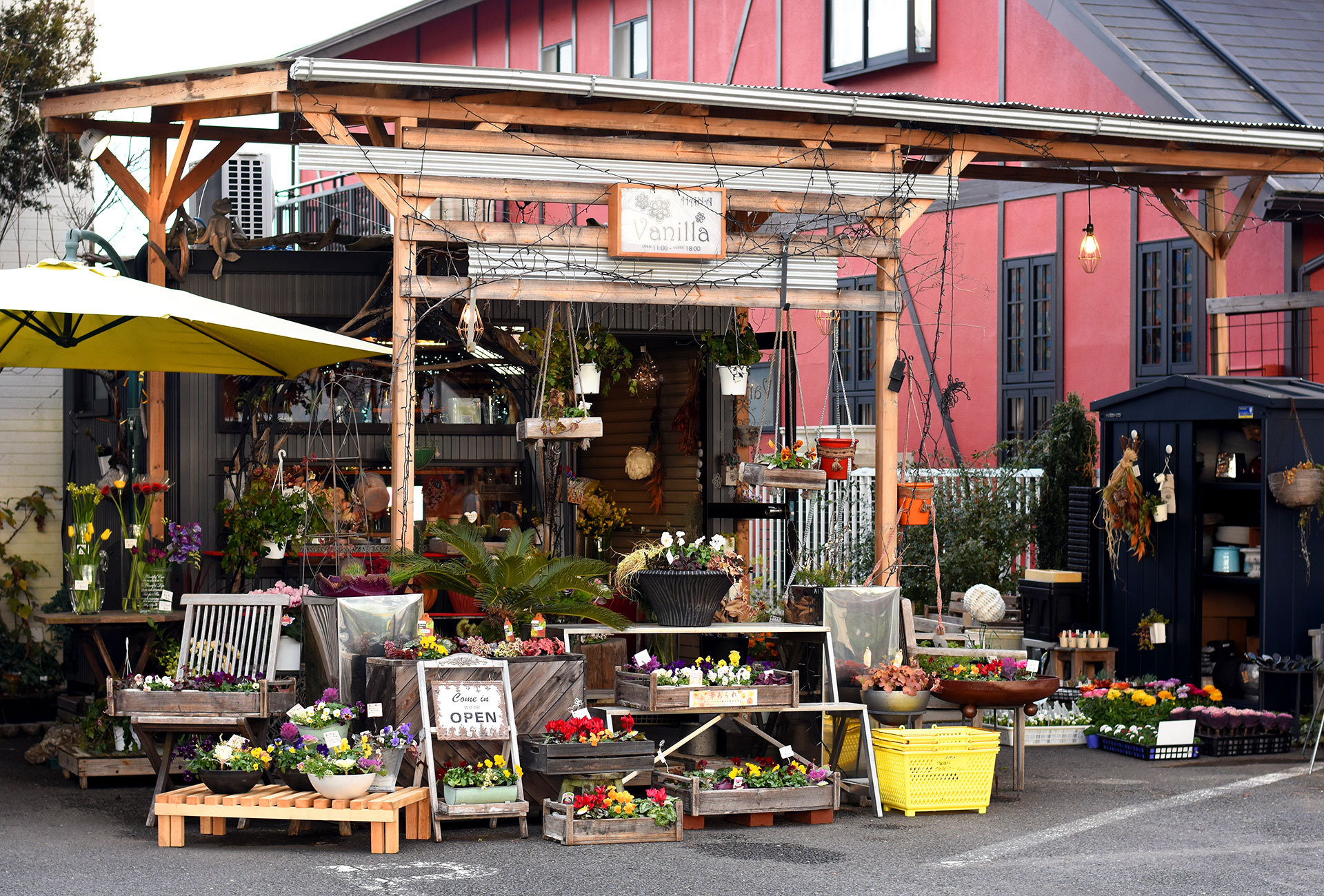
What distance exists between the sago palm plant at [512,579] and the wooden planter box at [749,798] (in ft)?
3.21

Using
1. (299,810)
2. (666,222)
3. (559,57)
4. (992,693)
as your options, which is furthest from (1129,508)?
(559,57)

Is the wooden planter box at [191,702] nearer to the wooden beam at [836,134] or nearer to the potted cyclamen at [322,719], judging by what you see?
the potted cyclamen at [322,719]

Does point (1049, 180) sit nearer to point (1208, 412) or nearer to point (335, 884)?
point (1208, 412)

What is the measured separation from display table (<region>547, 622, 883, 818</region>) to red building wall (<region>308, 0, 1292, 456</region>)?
5891 millimetres

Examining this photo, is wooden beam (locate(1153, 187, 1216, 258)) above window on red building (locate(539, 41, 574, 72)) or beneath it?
beneath

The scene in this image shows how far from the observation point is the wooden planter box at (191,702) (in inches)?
307

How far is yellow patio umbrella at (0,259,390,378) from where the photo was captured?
7805mm

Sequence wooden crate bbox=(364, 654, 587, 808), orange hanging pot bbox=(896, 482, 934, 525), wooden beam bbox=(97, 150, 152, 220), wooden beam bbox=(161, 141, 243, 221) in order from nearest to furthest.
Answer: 1. wooden crate bbox=(364, 654, 587, 808)
2. orange hanging pot bbox=(896, 482, 934, 525)
3. wooden beam bbox=(97, 150, 152, 220)
4. wooden beam bbox=(161, 141, 243, 221)

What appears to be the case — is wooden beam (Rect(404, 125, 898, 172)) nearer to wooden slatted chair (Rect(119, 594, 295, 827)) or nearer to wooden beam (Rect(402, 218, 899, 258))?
wooden beam (Rect(402, 218, 899, 258))

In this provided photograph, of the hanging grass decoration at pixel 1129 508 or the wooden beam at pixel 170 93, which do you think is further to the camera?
the hanging grass decoration at pixel 1129 508

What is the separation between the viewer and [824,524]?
16672mm

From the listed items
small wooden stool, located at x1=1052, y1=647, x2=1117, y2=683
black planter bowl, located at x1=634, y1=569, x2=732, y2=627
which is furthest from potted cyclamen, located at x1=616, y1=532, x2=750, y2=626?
small wooden stool, located at x1=1052, y1=647, x2=1117, y2=683

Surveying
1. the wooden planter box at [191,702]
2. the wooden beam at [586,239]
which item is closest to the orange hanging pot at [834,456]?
the wooden beam at [586,239]

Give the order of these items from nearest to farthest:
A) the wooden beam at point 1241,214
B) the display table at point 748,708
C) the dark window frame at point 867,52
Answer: the display table at point 748,708 < the wooden beam at point 1241,214 < the dark window frame at point 867,52
